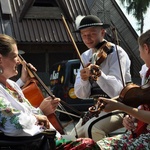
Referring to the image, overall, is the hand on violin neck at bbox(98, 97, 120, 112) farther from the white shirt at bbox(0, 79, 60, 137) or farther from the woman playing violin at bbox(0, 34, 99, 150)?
the white shirt at bbox(0, 79, 60, 137)

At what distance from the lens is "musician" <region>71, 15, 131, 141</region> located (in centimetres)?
298

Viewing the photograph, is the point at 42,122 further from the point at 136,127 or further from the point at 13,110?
the point at 136,127

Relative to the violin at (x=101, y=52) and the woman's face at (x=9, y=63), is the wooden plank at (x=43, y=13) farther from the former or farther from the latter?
the woman's face at (x=9, y=63)

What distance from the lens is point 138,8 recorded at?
2441 centimetres

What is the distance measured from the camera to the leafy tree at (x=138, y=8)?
24219mm

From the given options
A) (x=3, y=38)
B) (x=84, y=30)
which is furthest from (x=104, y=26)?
(x=3, y=38)

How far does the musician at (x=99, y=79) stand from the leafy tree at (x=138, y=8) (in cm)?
2163

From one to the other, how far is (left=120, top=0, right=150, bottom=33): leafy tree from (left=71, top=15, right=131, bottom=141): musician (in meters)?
21.6

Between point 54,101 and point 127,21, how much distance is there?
1621 cm

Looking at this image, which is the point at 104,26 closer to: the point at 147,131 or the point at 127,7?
the point at 147,131

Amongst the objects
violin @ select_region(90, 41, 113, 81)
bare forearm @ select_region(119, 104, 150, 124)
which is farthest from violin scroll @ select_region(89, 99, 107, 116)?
violin @ select_region(90, 41, 113, 81)

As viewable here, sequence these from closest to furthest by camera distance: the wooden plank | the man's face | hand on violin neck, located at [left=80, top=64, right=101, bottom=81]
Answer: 1. hand on violin neck, located at [left=80, top=64, right=101, bottom=81]
2. the man's face
3. the wooden plank

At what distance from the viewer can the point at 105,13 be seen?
18.3 metres

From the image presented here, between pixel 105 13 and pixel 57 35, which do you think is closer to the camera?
pixel 57 35
